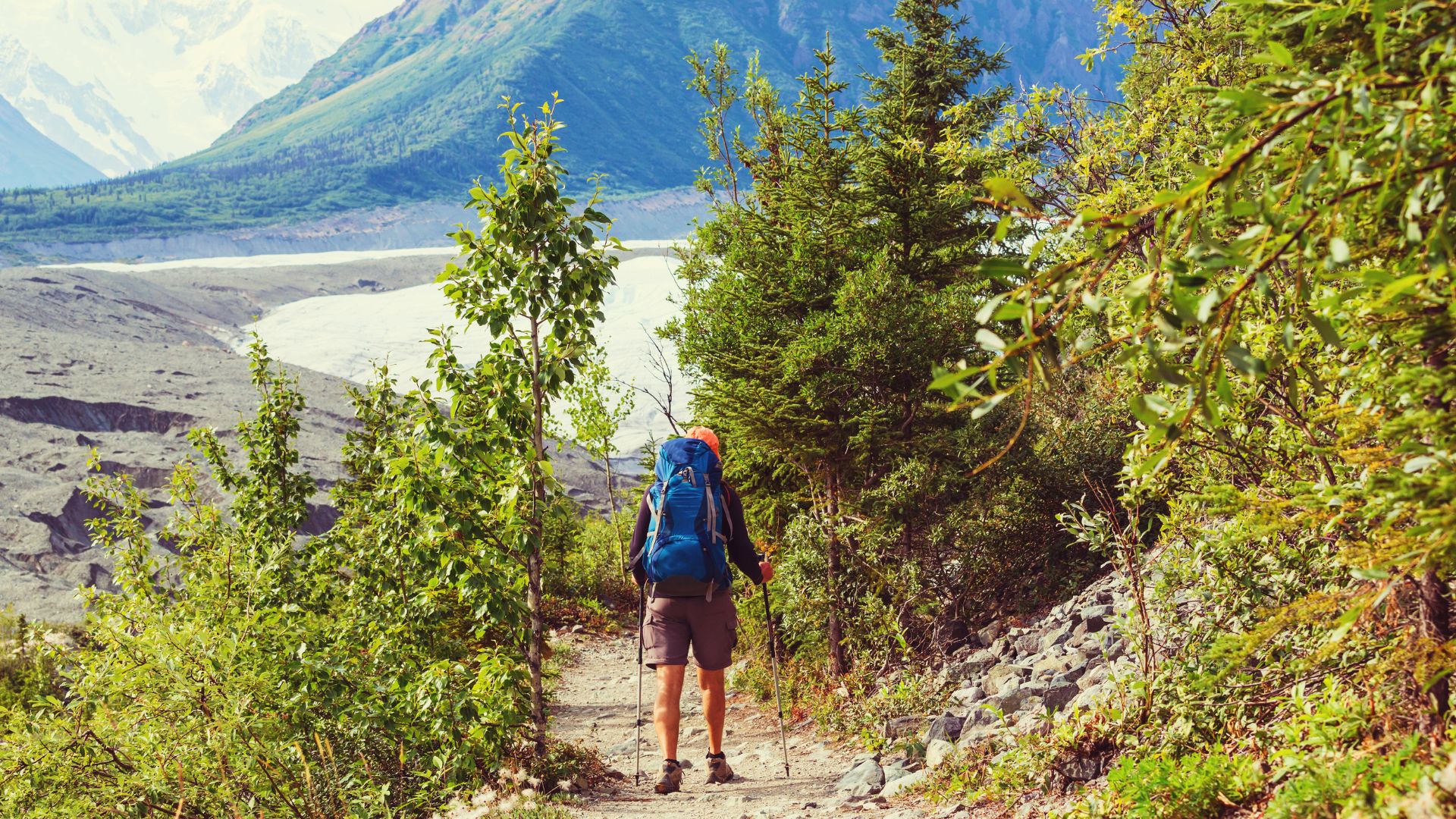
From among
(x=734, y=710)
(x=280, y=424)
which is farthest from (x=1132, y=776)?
(x=280, y=424)

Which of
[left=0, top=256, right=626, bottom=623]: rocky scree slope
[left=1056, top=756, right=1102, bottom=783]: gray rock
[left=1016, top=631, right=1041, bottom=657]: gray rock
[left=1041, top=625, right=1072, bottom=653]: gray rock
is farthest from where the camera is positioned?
[left=0, top=256, right=626, bottom=623]: rocky scree slope

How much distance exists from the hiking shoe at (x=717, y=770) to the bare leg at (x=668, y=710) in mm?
354

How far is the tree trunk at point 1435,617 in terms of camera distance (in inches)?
121

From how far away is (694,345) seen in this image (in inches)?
401

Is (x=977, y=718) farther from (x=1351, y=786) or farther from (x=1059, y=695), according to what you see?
(x=1351, y=786)

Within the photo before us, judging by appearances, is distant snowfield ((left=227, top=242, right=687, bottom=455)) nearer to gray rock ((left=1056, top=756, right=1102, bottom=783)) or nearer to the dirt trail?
the dirt trail

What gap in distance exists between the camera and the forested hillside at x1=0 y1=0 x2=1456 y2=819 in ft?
7.18

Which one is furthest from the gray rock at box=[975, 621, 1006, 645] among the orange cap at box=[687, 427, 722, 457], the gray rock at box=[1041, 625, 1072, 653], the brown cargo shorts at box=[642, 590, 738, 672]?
the orange cap at box=[687, 427, 722, 457]

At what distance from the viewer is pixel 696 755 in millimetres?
8570

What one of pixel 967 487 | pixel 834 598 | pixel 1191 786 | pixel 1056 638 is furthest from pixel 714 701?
pixel 967 487

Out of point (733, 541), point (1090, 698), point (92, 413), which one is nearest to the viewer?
point (1090, 698)

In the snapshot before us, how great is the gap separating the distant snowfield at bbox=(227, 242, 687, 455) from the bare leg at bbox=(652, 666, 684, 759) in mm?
47906

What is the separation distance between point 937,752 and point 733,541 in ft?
6.26

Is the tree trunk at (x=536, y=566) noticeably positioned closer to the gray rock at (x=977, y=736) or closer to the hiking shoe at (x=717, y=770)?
the hiking shoe at (x=717, y=770)
